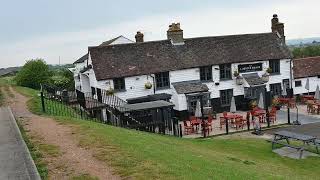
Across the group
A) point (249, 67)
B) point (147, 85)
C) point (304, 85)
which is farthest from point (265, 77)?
point (147, 85)

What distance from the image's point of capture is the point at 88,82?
40094mm

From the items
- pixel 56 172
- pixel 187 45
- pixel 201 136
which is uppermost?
pixel 187 45

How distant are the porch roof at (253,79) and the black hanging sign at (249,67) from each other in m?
0.46

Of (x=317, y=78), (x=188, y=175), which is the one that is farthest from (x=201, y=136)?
(x=317, y=78)

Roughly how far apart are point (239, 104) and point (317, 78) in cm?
902

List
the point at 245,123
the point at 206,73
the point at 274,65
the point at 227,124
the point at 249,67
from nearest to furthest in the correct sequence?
the point at 227,124 → the point at 245,123 → the point at 206,73 → the point at 249,67 → the point at 274,65

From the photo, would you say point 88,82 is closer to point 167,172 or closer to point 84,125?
point 84,125

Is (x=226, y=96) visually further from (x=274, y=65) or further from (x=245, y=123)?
(x=245, y=123)

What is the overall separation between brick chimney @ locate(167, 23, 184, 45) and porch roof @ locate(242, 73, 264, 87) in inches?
265

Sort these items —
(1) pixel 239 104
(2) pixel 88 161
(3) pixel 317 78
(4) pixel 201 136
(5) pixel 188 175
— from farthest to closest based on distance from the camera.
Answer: (3) pixel 317 78 → (1) pixel 239 104 → (4) pixel 201 136 → (2) pixel 88 161 → (5) pixel 188 175

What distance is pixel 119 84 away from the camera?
115ft

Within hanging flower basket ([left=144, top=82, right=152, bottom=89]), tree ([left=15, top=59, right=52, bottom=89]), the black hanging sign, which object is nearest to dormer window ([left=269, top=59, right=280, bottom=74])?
the black hanging sign

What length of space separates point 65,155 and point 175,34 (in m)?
26.6

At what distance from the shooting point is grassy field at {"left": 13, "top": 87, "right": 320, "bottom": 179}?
1192 cm
